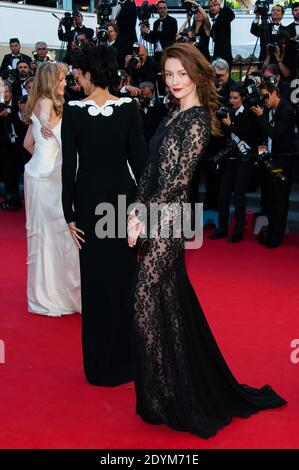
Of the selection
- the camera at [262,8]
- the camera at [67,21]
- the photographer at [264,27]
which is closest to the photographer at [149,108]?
the photographer at [264,27]

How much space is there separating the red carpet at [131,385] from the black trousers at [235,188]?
94 centimetres

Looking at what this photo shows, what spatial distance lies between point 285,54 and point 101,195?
19.7ft

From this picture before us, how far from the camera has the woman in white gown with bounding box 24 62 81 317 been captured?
5504 millimetres

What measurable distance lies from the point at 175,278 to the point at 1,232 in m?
5.43

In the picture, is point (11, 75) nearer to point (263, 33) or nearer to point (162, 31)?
point (162, 31)

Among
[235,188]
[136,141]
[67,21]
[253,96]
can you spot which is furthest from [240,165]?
[67,21]

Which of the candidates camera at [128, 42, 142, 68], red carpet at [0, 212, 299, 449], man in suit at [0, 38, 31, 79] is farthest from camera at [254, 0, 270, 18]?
red carpet at [0, 212, 299, 449]

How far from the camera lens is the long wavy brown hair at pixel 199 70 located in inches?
130

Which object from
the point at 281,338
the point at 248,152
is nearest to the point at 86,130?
the point at 281,338

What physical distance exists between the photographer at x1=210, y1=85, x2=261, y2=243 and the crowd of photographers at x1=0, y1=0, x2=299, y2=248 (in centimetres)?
1

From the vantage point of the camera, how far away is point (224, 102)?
8461 mm

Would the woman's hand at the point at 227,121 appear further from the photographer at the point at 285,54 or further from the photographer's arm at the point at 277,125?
the photographer at the point at 285,54

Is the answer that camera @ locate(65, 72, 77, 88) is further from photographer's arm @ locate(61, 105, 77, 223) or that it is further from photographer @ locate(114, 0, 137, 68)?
photographer's arm @ locate(61, 105, 77, 223)
